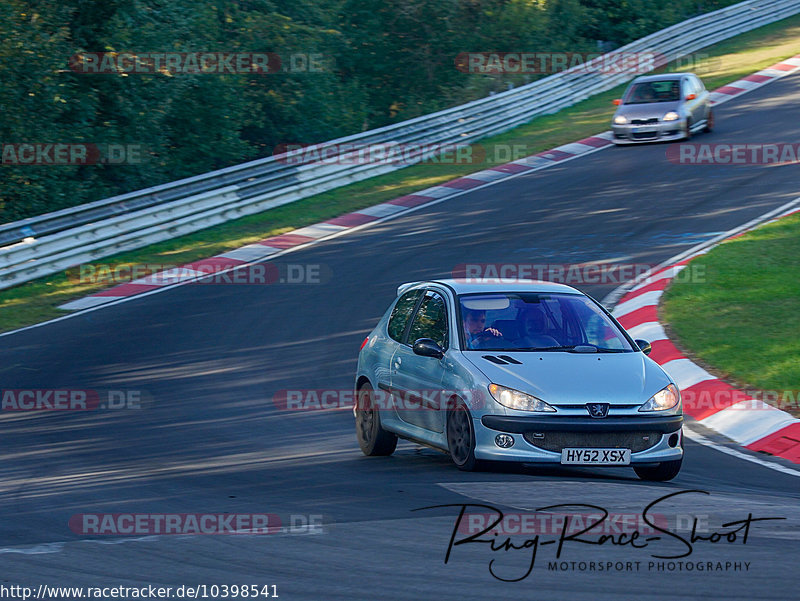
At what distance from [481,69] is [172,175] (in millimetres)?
12298

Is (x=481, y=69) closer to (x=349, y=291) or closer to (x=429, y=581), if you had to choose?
(x=349, y=291)

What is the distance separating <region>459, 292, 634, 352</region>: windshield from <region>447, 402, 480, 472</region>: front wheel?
63cm

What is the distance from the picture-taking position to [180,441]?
1023 centimetres

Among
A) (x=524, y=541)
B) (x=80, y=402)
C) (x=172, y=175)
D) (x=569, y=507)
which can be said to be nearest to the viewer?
(x=524, y=541)

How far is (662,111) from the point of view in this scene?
2555 cm

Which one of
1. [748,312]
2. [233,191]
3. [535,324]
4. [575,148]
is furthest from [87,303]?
[575,148]

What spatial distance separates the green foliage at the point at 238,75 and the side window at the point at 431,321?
15.9 meters

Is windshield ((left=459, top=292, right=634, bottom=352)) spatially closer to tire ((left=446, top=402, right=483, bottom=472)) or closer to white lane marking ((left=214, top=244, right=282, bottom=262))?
tire ((left=446, top=402, right=483, bottom=472))

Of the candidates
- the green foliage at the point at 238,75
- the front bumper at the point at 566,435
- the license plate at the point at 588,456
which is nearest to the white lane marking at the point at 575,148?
the green foliage at the point at 238,75

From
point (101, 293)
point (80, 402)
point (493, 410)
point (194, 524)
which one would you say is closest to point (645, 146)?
point (101, 293)
